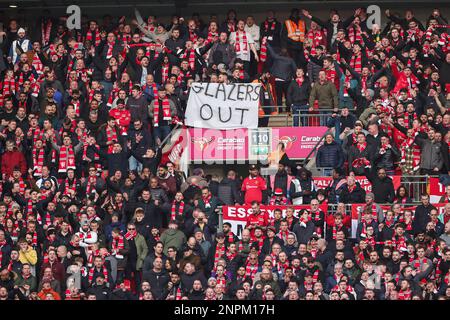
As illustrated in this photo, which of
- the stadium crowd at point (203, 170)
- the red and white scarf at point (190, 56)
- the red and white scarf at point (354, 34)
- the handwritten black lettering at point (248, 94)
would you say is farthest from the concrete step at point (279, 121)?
the red and white scarf at point (354, 34)

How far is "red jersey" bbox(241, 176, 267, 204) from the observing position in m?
32.6

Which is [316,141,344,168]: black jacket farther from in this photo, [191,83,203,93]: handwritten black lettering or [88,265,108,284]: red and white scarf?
[88,265,108,284]: red and white scarf

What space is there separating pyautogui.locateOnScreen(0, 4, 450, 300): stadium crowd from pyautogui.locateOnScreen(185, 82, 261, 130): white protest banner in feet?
0.83

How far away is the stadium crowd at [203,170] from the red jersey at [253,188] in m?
0.03

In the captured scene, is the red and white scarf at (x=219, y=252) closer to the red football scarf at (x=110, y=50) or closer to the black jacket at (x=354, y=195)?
the black jacket at (x=354, y=195)

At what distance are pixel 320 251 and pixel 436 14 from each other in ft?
27.8

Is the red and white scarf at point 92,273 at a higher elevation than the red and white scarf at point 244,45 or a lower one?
lower

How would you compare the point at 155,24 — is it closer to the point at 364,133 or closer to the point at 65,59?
the point at 65,59

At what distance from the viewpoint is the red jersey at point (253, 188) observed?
32562 mm

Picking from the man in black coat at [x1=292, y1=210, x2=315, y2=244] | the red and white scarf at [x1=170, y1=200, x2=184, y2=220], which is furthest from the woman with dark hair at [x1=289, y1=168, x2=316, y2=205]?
the red and white scarf at [x1=170, y1=200, x2=184, y2=220]

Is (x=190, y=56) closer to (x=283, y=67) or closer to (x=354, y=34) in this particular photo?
→ (x=283, y=67)

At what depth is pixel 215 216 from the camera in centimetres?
3228

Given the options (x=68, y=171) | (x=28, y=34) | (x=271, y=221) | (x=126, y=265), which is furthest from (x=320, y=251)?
(x=28, y=34)

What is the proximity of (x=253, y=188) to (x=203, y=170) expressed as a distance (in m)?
2.64
